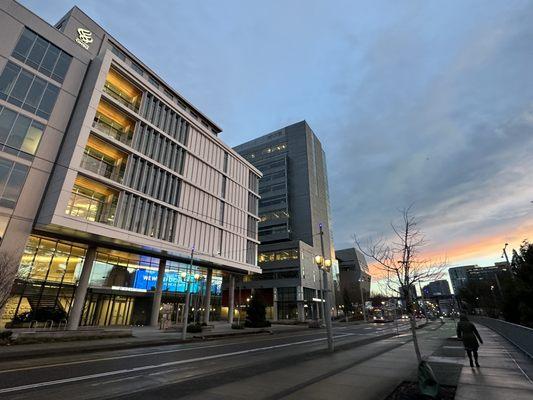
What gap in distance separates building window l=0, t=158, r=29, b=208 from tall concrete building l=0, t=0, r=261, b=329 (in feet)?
0.23

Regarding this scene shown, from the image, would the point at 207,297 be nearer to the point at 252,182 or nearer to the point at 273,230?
the point at 252,182

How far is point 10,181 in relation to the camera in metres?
23.8

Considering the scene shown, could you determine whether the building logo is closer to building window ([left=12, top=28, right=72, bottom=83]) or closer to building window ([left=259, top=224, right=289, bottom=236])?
building window ([left=12, top=28, right=72, bottom=83])

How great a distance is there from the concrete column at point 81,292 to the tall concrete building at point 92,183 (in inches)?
3.7

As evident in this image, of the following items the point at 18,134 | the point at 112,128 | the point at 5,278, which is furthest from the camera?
the point at 112,128

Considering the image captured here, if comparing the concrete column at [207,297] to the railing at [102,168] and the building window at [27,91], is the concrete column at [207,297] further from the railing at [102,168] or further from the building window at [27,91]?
the building window at [27,91]

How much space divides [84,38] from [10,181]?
63.7ft

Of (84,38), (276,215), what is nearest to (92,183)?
(84,38)

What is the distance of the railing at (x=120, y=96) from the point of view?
32912 mm

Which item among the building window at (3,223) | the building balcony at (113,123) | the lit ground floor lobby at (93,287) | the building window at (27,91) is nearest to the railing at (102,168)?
the building balcony at (113,123)

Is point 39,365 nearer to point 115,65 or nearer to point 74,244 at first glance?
point 74,244

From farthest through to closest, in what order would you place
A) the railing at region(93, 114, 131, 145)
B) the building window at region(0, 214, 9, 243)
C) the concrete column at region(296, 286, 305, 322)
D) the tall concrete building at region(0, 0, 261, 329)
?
the concrete column at region(296, 286, 305, 322) → the railing at region(93, 114, 131, 145) → the tall concrete building at region(0, 0, 261, 329) → the building window at region(0, 214, 9, 243)

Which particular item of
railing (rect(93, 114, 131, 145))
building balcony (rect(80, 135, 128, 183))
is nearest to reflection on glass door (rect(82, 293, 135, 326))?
building balcony (rect(80, 135, 128, 183))

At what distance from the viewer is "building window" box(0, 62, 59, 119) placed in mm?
25031
